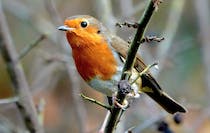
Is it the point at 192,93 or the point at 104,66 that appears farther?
the point at 192,93

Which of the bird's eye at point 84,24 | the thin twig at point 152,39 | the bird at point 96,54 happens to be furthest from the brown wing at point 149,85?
the thin twig at point 152,39

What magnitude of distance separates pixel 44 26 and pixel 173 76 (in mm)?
2029

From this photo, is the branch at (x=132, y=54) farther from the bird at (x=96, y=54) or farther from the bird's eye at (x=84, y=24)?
the bird's eye at (x=84, y=24)

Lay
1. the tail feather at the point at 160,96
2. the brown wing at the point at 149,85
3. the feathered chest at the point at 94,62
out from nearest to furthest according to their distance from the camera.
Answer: the feathered chest at the point at 94,62
the brown wing at the point at 149,85
the tail feather at the point at 160,96

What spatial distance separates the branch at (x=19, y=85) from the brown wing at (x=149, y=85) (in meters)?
0.67

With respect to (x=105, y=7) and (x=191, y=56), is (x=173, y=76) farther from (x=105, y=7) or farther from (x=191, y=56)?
(x=105, y=7)

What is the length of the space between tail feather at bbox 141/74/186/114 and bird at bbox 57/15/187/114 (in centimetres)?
2

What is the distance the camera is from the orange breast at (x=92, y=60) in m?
3.81

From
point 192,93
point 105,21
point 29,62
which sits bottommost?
point 192,93

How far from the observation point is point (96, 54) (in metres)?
3.87

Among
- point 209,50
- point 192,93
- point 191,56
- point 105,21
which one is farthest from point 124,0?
point 191,56

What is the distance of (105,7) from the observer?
567cm

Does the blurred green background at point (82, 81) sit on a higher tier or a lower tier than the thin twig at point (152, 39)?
lower

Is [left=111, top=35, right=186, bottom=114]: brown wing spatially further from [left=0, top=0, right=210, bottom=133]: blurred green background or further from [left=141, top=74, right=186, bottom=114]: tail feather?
[left=0, top=0, right=210, bottom=133]: blurred green background
